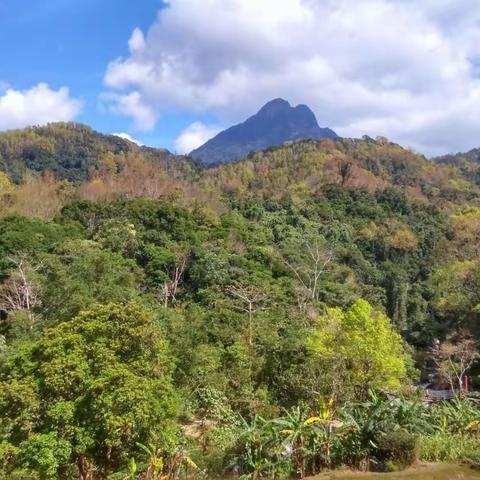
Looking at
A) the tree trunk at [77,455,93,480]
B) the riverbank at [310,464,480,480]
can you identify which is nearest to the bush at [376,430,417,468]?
the riverbank at [310,464,480,480]

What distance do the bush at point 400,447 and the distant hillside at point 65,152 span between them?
74.4m

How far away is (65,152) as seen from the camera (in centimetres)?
9475

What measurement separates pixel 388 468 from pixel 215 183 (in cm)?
6770

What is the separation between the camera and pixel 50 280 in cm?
2117

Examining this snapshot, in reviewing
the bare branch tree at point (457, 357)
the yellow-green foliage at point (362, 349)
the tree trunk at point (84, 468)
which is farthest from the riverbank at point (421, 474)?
the bare branch tree at point (457, 357)

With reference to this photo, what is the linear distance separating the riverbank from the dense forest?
0.28m

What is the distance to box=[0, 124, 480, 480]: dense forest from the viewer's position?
8852mm

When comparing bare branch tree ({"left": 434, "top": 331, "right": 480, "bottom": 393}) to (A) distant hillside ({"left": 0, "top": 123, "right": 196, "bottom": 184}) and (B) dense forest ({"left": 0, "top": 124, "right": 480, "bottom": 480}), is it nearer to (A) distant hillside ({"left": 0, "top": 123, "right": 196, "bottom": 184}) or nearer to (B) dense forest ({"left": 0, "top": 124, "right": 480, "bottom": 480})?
(B) dense forest ({"left": 0, "top": 124, "right": 480, "bottom": 480})

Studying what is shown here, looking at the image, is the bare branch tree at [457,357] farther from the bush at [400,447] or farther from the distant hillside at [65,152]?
the distant hillside at [65,152]

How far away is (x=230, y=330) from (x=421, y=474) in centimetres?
1552

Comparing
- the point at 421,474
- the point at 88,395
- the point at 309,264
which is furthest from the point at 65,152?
the point at 421,474

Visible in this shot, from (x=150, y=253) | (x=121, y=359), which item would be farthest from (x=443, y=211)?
(x=121, y=359)

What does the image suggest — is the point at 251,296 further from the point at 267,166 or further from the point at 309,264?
the point at 267,166

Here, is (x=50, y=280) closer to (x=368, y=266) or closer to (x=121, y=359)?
(x=121, y=359)
